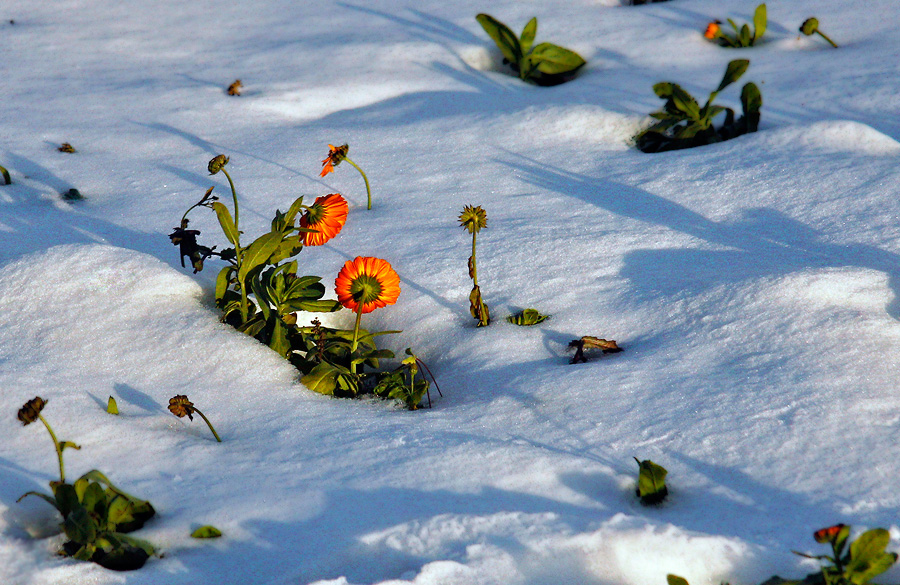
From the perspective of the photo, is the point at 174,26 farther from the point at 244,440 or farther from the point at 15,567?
the point at 15,567

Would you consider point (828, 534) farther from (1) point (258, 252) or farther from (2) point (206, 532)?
(1) point (258, 252)

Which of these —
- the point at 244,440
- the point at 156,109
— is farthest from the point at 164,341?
the point at 156,109

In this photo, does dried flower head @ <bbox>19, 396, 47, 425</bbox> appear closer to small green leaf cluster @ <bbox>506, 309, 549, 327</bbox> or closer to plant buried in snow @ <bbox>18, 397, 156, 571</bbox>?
plant buried in snow @ <bbox>18, 397, 156, 571</bbox>

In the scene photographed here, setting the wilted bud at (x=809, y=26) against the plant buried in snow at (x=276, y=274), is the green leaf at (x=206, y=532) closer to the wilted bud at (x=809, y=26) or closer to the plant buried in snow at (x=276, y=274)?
the plant buried in snow at (x=276, y=274)

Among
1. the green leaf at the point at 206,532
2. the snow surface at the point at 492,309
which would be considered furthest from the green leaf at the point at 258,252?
the green leaf at the point at 206,532

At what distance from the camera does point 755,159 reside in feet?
9.43

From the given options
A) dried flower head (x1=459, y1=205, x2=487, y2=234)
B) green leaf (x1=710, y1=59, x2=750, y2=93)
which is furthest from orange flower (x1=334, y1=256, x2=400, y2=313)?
green leaf (x1=710, y1=59, x2=750, y2=93)

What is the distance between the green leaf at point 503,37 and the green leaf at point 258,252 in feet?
7.01

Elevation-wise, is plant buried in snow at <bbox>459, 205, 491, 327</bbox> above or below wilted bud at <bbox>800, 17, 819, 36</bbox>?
below

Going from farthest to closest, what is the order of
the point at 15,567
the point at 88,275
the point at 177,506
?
the point at 88,275, the point at 177,506, the point at 15,567

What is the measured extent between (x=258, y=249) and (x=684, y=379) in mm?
1119

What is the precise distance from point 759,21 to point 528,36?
1.11 m

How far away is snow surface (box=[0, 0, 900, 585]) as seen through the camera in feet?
4.81

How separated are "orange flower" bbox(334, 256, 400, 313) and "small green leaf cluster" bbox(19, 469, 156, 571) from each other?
74cm
